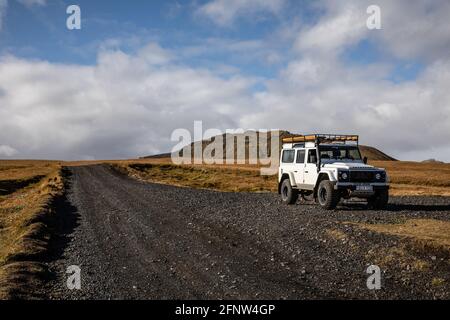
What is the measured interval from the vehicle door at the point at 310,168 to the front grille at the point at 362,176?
2.06 m

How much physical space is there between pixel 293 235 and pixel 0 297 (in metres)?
8.78

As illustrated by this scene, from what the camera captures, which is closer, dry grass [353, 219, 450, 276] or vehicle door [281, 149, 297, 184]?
dry grass [353, 219, 450, 276]

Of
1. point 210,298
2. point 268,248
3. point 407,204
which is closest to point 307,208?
point 407,204

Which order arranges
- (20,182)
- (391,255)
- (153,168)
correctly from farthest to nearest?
(153,168)
(20,182)
(391,255)

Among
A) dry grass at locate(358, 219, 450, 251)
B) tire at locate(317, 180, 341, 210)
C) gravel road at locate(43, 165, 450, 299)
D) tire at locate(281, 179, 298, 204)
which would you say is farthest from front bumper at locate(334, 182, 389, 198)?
tire at locate(281, 179, 298, 204)

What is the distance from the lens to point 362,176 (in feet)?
61.5

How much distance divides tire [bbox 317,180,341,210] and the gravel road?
0.40 m

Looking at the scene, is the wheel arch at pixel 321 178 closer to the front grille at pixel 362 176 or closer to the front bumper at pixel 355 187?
the front bumper at pixel 355 187

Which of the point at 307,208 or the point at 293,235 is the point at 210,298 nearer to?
the point at 293,235

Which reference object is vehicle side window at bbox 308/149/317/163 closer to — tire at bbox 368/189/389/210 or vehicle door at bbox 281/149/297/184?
vehicle door at bbox 281/149/297/184

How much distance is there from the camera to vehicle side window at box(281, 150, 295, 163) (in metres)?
22.4

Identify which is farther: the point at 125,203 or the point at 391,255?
the point at 125,203

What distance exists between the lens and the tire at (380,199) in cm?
1903
